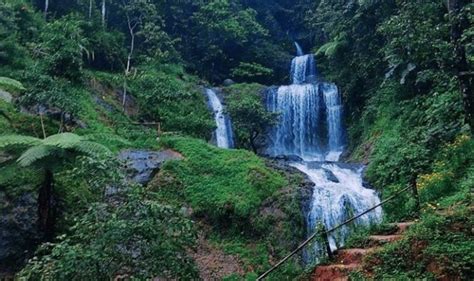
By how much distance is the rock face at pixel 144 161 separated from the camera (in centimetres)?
1405

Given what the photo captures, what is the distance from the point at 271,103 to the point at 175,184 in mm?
12930

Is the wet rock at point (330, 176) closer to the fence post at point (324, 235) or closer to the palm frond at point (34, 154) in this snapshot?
the fence post at point (324, 235)

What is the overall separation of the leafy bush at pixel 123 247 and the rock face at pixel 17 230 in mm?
3980

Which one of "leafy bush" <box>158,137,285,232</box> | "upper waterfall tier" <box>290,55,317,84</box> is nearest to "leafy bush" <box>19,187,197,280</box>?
"leafy bush" <box>158,137,285,232</box>

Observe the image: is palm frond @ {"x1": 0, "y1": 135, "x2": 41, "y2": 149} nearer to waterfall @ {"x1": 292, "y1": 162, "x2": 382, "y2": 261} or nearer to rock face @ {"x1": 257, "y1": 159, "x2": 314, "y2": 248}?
rock face @ {"x1": 257, "y1": 159, "x2": 314, "y2": 248}

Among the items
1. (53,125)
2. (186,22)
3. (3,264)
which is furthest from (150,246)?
(186,22)

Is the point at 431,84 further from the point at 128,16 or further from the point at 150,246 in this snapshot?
the point at 128,16

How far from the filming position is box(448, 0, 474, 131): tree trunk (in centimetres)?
1074

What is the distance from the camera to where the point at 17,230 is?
10422 mm

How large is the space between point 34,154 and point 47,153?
0.25 metres

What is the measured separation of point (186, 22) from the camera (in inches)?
1195

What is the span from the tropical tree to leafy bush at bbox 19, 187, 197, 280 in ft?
7.82

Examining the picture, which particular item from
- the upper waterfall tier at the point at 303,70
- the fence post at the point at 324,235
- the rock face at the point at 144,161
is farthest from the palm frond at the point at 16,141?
the upper waterfall tier at the point at 303,70

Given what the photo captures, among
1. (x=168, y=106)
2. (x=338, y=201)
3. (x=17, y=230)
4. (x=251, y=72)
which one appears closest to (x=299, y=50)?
(x=251, y=72)
